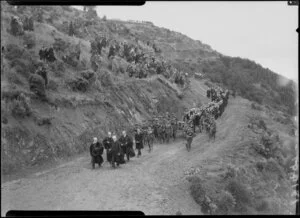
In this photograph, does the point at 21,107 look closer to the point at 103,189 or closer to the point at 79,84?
the point at 103,189

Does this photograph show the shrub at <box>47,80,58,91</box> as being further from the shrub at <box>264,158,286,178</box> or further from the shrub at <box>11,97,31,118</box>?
the shrub at <box>264,158,286,178</box>

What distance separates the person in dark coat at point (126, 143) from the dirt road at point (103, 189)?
22.0 inches

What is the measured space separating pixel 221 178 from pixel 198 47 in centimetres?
5645

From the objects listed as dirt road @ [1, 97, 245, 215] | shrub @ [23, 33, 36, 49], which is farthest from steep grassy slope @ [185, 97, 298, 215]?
shrub @ [23, 33, 36, 49]

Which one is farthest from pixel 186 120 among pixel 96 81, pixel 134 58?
pixel 134 58

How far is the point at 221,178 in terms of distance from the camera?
1706 cm

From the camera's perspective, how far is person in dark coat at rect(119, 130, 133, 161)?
54.2 ft

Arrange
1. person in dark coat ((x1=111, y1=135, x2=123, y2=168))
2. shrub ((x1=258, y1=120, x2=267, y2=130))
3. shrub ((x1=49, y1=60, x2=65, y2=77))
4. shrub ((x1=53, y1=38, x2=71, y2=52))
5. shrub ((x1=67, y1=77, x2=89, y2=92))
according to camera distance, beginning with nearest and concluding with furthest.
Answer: person in dark coat ((x1=111, y1=135, x2=123, y2=168))
shrub ((x1=67, y1=77, x2=89, y2=92))
shrub ((x1=49, y1=60, x2=65, y2=77))
shrub ((x1=53, y1=38, x2=71, y2=52))
shrub ((x1=258, y1=120, x2=267, y2=130))

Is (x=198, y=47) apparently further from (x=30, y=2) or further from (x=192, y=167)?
(x=30, y=2)

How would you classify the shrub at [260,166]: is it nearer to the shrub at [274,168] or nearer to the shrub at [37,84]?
the shrub at [274,168]

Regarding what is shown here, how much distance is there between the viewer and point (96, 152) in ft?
51.5

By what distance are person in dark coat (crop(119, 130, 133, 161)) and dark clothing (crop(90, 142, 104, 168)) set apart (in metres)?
1.13

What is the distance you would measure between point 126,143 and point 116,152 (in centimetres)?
83

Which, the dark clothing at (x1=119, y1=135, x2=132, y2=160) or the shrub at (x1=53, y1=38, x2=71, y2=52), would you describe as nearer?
the dark clothing at (x1=119, y1=135, x2=132, y2=160)
